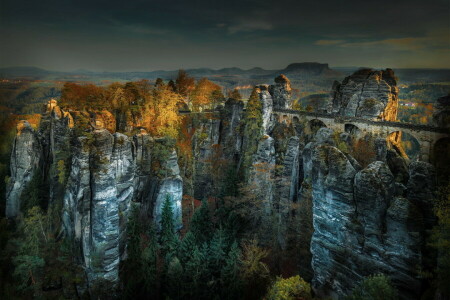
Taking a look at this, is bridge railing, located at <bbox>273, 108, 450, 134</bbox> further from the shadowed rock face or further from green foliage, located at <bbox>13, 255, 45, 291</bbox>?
green foliage, located at <bbox>13, 255, 45, 291</bbox>

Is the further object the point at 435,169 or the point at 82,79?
the point at 82,79

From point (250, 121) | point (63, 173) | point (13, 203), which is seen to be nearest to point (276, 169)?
point (250, 121)

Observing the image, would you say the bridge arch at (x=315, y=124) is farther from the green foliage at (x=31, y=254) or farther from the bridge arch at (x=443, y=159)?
the green foliage at (x=31, y=254)

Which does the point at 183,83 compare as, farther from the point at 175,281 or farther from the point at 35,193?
the point at 175,281

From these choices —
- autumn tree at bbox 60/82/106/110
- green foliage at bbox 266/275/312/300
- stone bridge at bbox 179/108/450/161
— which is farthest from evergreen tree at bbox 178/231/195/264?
stone bridge at bbox 179/108/450/161

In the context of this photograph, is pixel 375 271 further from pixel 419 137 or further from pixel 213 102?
pixel 213 102
